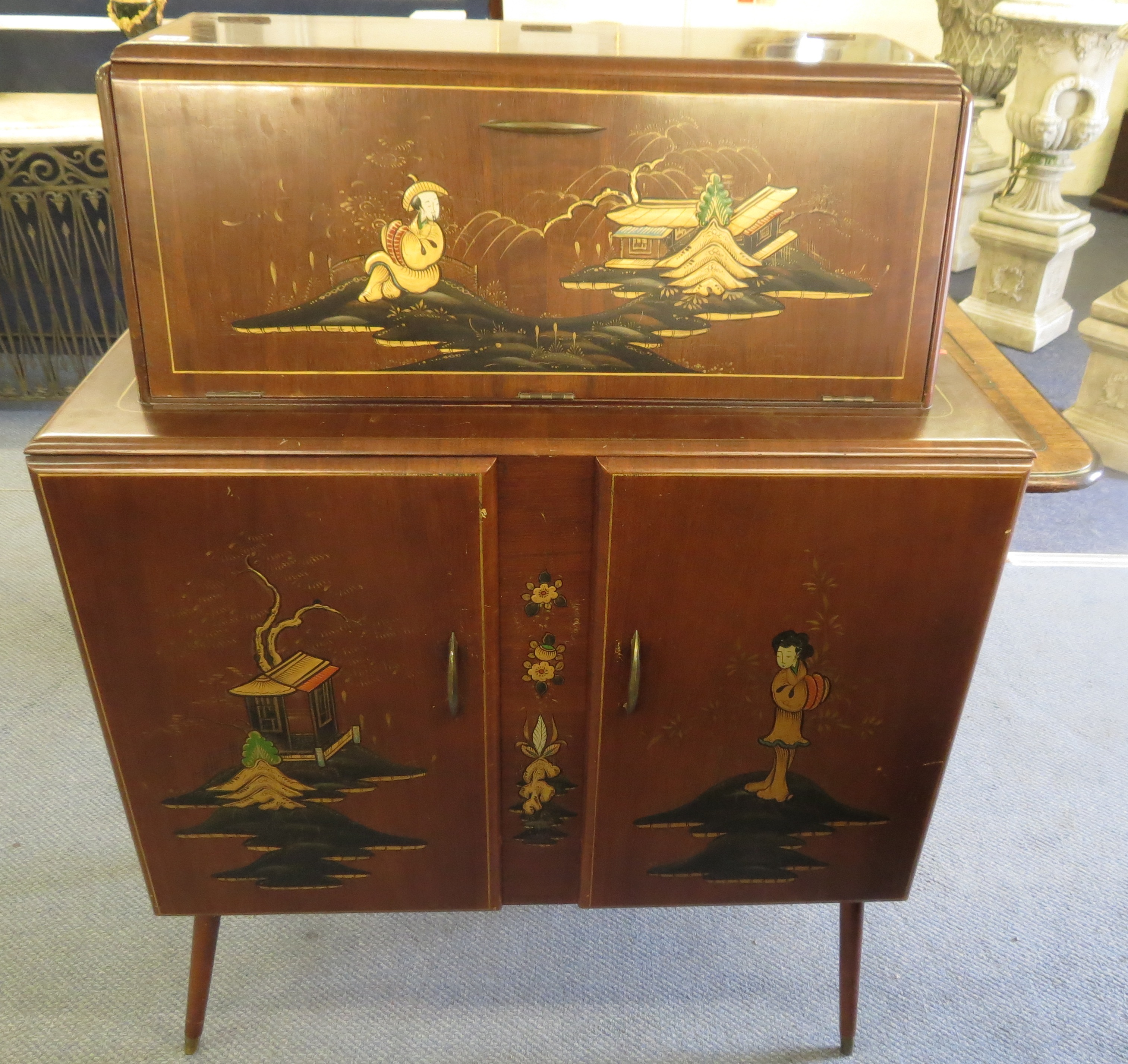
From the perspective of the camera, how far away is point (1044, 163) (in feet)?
11.0

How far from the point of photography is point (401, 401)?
3.32ft

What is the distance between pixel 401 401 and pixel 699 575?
1.12 ft

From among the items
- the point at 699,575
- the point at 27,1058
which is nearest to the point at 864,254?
the point at 699,575

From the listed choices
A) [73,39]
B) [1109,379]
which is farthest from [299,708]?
[73,39]

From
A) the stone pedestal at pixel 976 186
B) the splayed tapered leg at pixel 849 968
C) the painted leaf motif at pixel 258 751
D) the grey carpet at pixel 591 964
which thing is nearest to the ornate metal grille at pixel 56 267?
the grey carpet at pixel 591 964

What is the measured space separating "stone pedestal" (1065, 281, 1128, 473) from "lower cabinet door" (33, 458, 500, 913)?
230cm

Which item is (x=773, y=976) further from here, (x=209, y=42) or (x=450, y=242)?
(x=209, y=42)

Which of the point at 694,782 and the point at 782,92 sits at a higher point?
the point at 782,92

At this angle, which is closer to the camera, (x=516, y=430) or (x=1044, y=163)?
(x=516, y=430)

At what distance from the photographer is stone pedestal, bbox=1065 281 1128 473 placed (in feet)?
8.96

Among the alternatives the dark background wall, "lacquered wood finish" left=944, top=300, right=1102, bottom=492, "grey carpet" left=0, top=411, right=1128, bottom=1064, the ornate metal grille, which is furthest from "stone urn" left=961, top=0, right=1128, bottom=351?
the ornate metal grille

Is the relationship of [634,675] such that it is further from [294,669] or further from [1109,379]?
[1109,379]

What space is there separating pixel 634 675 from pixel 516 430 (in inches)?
10.9

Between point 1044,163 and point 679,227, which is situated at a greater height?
point 679,227
